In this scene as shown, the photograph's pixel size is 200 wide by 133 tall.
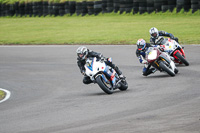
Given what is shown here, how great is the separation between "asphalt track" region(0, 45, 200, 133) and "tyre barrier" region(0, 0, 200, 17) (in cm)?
1394

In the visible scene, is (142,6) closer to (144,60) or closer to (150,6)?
(150,6)

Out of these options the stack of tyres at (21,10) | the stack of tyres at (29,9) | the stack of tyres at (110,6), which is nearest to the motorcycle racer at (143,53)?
the stack of tyres at (110,6)

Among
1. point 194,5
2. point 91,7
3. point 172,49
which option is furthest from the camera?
point 91,7

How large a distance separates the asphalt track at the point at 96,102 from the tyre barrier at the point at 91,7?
1394cm

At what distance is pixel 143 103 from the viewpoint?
10055 millimetres

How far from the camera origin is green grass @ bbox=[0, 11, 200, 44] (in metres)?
27.2

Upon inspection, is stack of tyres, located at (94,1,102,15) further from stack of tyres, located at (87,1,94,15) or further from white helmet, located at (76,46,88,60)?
white helmet, located at (76,46,88,60)

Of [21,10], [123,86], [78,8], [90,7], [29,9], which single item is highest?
[123,86]

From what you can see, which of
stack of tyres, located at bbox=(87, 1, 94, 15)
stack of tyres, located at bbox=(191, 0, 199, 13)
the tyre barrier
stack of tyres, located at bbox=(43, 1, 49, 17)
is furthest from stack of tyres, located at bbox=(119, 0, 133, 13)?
stack of tyres, located at bbox=(43, 1, 49, 17)

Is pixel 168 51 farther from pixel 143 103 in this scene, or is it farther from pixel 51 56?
pixel 51 56

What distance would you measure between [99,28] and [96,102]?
76.1ft

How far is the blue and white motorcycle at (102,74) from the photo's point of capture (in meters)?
11.6

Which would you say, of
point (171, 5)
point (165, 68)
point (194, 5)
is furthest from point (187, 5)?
point (165, 68)

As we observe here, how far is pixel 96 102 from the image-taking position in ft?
35.2
